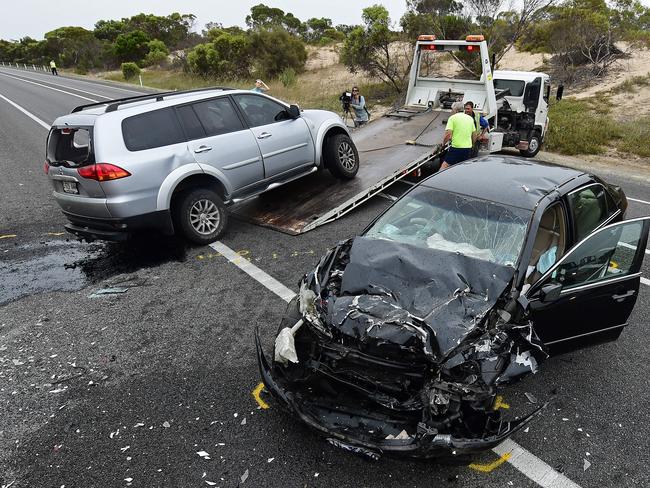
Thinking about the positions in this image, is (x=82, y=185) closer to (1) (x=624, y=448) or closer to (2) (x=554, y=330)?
(2) (x=554, y=330)

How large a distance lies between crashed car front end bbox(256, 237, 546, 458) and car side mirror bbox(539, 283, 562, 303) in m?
0.24

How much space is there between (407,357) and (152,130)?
4.57 m

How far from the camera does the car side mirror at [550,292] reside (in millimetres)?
3396

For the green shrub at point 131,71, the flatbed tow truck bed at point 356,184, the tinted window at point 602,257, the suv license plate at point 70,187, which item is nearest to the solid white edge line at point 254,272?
the flatbed tow truck bed at point 356,184

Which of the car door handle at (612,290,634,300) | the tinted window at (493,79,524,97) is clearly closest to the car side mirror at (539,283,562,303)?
the car door handle at (612,290,634,300)

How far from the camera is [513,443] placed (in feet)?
10.8

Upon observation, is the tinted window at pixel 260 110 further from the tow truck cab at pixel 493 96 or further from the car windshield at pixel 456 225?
the tow truck cab at pixel 493 96

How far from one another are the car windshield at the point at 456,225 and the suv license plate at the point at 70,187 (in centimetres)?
376

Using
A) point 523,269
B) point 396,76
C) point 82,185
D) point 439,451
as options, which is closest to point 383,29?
point 396,76

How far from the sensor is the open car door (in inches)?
139

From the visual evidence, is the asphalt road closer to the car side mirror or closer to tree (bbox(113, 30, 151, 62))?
the car side mirror

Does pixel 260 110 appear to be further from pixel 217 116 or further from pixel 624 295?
pixel 624 295

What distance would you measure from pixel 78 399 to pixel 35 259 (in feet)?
11.0

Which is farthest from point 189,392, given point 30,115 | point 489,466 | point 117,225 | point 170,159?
point 30,115
